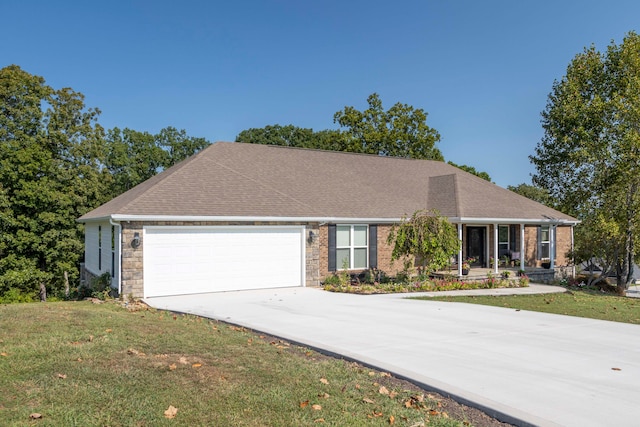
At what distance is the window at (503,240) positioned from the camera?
74.9ft

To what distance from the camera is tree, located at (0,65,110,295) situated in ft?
91.0

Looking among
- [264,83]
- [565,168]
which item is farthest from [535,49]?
[264,83]

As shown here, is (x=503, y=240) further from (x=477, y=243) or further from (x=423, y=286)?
(x=423, y=286)

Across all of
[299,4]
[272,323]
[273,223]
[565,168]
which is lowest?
[272,323]

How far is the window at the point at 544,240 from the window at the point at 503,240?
1.76m

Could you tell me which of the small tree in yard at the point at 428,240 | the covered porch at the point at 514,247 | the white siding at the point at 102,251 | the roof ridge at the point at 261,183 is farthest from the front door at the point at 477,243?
the white siding at the point at 102,251

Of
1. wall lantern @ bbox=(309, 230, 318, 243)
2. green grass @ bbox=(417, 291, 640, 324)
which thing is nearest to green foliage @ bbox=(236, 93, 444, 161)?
wall lantern @ bbox=(309, 230, 318, 243)

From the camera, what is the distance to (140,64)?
2595 cm

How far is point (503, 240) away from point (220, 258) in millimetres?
14049

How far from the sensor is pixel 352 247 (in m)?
18.3

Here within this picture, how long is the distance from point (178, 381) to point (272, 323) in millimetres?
4611

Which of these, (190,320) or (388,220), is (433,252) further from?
(190,320)

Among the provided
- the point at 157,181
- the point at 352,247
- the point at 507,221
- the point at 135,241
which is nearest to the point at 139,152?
the point at 157,181

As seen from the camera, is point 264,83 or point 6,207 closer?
point 6,207
